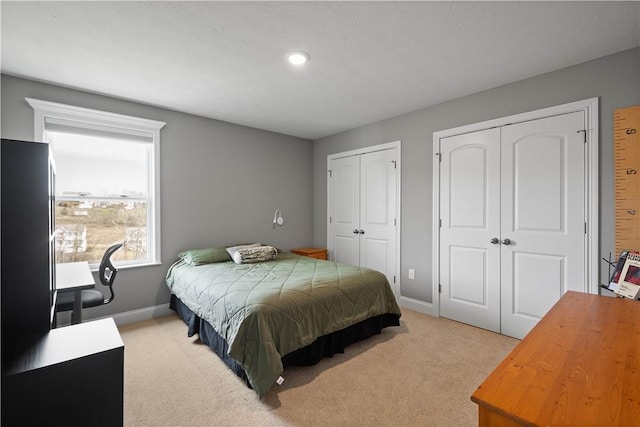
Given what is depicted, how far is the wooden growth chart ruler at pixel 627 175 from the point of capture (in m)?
2.18

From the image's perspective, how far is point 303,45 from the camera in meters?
2.16

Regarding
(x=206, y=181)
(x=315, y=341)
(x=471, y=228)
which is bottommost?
(x=315, y=341)

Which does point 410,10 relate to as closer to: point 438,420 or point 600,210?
point 600,210

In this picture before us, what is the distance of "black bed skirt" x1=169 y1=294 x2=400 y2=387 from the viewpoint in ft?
7.47

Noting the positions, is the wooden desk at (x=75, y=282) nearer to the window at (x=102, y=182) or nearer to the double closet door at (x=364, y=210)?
the window at (x=102, y=182)

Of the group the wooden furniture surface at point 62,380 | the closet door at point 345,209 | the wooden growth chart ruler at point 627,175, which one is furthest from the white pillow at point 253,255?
the wooden growth chart ruler at point 627,175

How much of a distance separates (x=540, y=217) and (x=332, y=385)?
2.33 metres

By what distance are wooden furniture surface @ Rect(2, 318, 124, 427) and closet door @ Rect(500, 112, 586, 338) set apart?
3.16 meters

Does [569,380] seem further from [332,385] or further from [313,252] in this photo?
[313,252]

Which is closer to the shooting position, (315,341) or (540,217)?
(315,341)

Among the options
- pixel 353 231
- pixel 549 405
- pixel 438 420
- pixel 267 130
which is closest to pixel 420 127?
pixel 353 231

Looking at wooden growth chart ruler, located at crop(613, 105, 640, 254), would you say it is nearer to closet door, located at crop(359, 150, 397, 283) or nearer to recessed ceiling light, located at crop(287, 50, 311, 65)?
closet door, located at crop(359, 150, 397, 283)

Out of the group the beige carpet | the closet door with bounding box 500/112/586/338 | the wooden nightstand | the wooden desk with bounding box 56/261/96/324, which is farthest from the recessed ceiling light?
the wooden nightstand

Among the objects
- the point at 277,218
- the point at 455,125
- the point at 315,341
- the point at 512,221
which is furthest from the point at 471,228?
the point at 277,218
